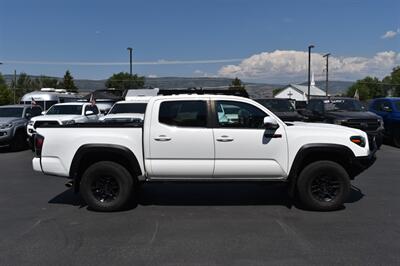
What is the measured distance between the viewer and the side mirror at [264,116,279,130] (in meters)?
6.24

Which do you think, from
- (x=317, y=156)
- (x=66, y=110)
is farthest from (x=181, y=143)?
(x=66, y=110)

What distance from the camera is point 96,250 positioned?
4.89 meters

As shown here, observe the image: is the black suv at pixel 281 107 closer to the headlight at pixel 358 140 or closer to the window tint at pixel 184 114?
the headlight at pixel 358 140

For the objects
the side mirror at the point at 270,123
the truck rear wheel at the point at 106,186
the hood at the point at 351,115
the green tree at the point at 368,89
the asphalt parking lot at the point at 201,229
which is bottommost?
the asphalt parking lot at the point at 201,229

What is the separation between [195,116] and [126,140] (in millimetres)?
1094

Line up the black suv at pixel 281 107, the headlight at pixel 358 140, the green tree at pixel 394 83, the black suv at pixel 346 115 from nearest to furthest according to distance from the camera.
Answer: the headlight at pixel 358 140 < the black suv at pixel 346 115 < the black suv at pixel 281 107 < the green tree at pixel 394 83

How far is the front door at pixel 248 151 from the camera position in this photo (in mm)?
6336

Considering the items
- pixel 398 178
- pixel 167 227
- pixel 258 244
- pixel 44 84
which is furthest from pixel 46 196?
pixel 44 84

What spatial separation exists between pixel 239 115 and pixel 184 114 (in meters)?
0.84

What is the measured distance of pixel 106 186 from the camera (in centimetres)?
660

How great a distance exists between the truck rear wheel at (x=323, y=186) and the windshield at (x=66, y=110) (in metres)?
11.7

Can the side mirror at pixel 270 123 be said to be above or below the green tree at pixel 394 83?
below

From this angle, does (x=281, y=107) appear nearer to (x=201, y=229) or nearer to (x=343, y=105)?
(x=343, y=105)

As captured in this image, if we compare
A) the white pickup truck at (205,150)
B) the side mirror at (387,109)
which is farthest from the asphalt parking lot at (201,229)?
the side mirror at (387,109)
